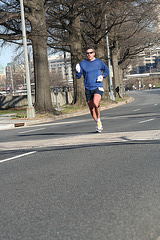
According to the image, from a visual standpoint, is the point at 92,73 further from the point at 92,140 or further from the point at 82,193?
the point at 82,193

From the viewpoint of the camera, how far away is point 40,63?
21328 mm

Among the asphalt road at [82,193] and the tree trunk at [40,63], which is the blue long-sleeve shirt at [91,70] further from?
the tree trunk at [40,63]

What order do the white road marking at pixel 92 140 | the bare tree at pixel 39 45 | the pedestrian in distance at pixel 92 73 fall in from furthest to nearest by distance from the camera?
the bare tree at pixel 39 45 → the pedestrian in distance at pixel 92 73 → the white road marking at pixel 92 140

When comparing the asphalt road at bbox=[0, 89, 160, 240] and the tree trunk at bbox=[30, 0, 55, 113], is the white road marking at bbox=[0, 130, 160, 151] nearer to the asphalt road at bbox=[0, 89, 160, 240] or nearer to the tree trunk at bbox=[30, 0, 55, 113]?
the asphalt road at bbox=[0, 89, 160, 240]

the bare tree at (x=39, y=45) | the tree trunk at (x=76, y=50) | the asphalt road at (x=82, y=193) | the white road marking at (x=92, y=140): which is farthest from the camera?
the tree trunk at (x=76, y=50)

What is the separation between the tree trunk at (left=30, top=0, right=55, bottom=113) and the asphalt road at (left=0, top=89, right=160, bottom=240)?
45.0 ft

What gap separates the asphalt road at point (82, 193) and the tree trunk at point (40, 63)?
13.7 meters

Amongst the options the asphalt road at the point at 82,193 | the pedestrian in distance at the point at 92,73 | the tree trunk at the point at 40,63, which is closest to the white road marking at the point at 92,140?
the asphalt road at the point at 82,193

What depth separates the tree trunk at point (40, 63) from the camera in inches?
829


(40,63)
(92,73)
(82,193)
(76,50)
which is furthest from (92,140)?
(76,50)

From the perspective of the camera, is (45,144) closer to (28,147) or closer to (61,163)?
(28,147)

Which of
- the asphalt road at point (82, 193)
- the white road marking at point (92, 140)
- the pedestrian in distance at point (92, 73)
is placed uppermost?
the pedestrian in distance at point (92, 73)

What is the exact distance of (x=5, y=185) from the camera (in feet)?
16.1

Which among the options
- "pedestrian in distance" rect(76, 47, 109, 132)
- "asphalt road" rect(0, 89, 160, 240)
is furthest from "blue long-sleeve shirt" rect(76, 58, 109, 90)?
"asphalt road" rect(0, 89, 160, 240)
